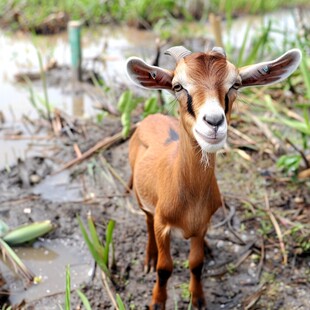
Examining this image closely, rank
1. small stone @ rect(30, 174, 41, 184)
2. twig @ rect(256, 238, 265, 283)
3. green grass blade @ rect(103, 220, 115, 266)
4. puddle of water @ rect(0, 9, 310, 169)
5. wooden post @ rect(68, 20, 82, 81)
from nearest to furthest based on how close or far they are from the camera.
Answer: green grass blade @ rect(103, 220, 115, 266) < twig @ rect(256, 238, 265, 283) < small stone @ rect(30, 174, 41, 184) < puddle of water @ rect(0, 9, 310, 169) < wooden post @ rect(68, 20, 82, 81)

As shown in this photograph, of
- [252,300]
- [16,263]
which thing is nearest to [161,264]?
[252,300]

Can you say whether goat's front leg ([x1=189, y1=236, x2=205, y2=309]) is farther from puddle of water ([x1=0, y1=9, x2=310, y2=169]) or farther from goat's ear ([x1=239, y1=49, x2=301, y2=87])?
puddle of water ([x1=0, y1=9, x2=310, y2=169])

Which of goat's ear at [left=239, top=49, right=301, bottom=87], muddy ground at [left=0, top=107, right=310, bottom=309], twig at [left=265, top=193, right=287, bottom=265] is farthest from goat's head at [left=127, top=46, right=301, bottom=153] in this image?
twig at [left=265, top=193, right=287, bottom=265]

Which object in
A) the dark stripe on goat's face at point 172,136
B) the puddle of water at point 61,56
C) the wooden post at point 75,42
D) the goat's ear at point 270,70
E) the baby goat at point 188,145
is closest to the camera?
the baby goat at point 188,145

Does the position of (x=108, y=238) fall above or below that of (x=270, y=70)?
below

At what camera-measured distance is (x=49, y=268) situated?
10.8 feet

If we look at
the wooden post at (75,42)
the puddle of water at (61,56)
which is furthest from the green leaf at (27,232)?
the wooden post at (75,42)

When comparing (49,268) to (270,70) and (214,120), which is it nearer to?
(214,120)

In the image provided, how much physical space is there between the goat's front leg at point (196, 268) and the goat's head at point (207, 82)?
77 cm

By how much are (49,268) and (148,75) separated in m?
1.59

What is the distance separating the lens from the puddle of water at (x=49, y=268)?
3.07 meters

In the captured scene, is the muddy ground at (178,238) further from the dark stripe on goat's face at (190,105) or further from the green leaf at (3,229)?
the dark stripe on goat's face at (190,105)

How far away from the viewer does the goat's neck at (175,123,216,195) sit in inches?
96.3

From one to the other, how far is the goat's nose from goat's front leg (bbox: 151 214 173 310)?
838 millimetres
